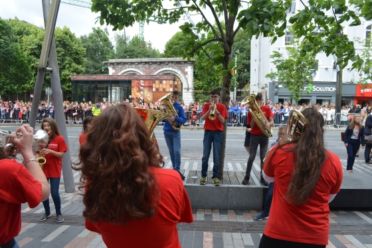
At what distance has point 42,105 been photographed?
96.7 feet

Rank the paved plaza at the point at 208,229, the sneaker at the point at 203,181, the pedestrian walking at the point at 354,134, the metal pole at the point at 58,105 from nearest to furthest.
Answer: the paved plaza at the point at 208,229, the sneaker at the point at 203,181, the metal pole at the point at 58,105, the pedestrian walking at the point at 354,134

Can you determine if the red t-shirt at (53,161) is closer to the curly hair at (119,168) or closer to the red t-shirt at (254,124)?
the red t-shirt at (254,124)

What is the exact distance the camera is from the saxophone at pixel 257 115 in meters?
8.34

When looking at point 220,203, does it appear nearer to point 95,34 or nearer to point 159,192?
point 159,192

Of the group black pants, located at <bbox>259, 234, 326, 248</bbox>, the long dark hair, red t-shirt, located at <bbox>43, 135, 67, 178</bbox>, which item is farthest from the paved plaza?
the long dark hair

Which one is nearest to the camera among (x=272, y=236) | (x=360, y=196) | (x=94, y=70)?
(x=272, y=236)

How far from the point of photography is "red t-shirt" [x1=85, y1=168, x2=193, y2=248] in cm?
201

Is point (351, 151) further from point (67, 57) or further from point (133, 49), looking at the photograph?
point (133, 49)

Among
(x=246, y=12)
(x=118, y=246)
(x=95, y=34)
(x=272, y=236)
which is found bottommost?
(x=272, y=236)

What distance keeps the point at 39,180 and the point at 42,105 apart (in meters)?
28.0

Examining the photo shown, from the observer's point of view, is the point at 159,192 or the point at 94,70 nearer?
the point at 159,192

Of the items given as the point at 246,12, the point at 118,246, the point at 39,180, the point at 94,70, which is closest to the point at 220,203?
the point at 246,12

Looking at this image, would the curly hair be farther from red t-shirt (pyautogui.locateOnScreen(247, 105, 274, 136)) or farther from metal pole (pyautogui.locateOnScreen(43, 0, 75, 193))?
metal pole (pyautogui.locateOnScreen(43, 0, 75, 193))

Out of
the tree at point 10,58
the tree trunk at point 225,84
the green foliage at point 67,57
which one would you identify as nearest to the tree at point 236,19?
the tree trunk at point 225,84
